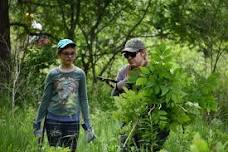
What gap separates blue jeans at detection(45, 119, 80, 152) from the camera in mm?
5551

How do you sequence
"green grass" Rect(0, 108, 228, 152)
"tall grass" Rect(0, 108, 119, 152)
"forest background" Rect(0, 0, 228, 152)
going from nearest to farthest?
"tall grass" Rect(0, 108, 119, 152) < "green grass" Rect(0, 108, 228, 152) < "forest background" Rect(0, 0, 228, 152)

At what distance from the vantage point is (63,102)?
563 centimetres

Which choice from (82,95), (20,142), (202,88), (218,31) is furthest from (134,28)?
(202,88)

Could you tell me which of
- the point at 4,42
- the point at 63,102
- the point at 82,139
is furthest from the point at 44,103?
the point at 4,42

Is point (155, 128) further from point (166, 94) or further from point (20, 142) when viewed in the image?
point (20, 142)

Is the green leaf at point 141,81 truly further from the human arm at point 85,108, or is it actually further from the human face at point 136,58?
the human arm at point 85,108

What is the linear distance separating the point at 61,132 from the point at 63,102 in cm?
28

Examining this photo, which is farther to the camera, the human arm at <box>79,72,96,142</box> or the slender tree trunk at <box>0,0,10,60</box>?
the slender tree trunk at <box>0,0,10,60</box>

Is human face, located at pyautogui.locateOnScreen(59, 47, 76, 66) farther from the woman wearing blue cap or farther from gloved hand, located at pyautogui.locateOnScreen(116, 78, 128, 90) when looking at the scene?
gloved hand, located at pyautogui.locateOnScreen(116, 78, 128, 90)

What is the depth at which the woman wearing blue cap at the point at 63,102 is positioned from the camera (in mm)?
5594

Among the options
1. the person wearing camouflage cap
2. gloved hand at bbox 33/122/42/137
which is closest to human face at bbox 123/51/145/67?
the person wearing camouflage cap

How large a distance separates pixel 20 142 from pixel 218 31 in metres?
6.06

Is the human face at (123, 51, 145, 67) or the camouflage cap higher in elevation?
the camouflage cap

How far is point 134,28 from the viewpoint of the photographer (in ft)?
38.0
